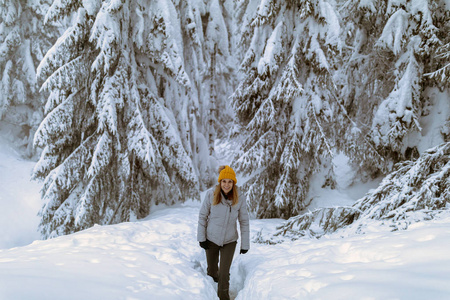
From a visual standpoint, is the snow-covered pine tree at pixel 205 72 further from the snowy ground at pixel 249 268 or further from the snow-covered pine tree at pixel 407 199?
the snow-covered pine tree at pixel 407 199

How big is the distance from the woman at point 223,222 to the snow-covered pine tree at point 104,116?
13.2 ft

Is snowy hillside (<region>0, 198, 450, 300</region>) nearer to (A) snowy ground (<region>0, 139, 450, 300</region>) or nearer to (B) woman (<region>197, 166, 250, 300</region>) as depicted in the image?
(A) snowy ground (<region>0, 139, 450, 300</region>)

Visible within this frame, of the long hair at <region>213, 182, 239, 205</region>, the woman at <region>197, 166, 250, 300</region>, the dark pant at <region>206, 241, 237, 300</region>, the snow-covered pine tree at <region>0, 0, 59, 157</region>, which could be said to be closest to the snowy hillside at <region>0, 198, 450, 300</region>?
the dark pant at <region>206, 241, 237, 300</region>

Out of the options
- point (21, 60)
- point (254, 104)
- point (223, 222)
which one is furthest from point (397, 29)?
point (21, 60)

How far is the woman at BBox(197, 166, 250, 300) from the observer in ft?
11.8

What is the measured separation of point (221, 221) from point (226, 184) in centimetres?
52

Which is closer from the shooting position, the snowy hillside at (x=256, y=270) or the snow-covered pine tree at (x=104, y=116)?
the snowy hillside at (x=256, y=270)

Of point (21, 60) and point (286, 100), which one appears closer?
point (286, 100)

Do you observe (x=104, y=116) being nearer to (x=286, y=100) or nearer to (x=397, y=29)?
(x=286, y=100)

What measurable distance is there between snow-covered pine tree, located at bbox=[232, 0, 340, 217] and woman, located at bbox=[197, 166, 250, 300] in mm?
3606

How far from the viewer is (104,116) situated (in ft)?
23.2

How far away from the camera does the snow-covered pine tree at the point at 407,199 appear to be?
3.73 meters

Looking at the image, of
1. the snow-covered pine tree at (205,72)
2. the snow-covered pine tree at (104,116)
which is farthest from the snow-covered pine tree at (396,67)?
the snow-covered pine tree at (205,72)

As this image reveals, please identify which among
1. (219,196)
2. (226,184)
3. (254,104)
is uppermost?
(254,104)
